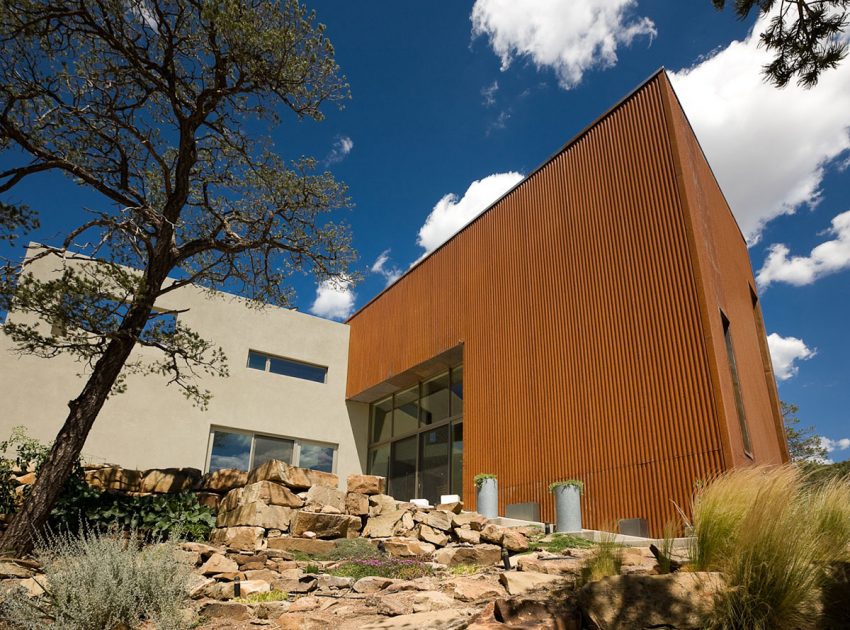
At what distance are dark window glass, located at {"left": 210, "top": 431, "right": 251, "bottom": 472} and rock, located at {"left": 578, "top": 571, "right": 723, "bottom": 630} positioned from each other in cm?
1196

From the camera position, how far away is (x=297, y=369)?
52.1 feet

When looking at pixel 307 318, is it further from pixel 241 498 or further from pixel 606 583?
pixel 606 583

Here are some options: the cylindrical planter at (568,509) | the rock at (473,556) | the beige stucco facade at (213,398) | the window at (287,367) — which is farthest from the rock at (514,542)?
the window at (287,367)

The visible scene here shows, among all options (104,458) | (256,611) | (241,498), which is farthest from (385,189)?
(256,611)

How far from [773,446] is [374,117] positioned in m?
10.5

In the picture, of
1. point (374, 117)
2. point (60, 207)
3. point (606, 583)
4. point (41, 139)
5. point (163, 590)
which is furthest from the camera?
point (374, 117)

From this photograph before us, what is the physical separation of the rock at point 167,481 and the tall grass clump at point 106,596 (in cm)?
343

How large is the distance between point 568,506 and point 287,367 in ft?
31.6

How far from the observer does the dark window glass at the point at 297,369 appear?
50.4 feet

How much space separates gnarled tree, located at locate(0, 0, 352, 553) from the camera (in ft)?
21.3

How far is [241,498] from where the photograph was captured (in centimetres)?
750

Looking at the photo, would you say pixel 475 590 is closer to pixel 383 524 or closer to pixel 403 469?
pixel 383 524

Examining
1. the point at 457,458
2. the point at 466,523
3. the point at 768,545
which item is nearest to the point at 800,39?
the point at 768,545

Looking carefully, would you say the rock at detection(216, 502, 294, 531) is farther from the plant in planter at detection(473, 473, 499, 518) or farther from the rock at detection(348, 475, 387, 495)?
the plant in planter at detection(473, 473, 499, 518)
